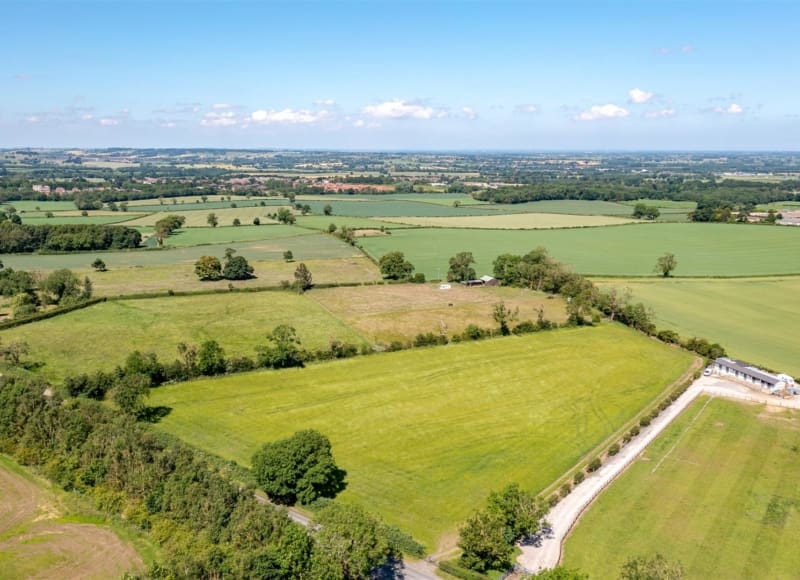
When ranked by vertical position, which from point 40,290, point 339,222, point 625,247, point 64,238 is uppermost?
point 339,222

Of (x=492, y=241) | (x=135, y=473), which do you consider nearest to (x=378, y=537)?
(x=135, y=473)

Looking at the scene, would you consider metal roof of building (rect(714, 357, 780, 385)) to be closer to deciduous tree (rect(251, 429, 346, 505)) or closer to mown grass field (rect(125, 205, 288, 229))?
deciduous tree (rect(251, 429, 346, 505))

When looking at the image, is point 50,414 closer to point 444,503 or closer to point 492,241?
point 444,503

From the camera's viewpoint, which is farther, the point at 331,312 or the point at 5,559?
the point at 331,312

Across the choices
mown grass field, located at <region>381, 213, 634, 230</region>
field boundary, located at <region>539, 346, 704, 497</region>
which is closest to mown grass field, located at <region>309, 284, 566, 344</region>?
field boundary, located at <region>539, 346, 704, 497</region>

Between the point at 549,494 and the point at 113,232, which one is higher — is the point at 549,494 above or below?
below

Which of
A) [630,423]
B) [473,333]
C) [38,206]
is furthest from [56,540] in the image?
[38,206]

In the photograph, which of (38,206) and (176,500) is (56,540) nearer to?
(176,500)
